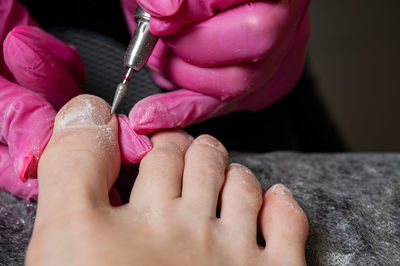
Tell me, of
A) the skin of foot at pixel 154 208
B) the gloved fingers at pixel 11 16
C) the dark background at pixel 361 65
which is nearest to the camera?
the skin of foot at pixel 154 208

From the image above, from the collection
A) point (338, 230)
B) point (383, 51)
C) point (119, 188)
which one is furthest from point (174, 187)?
point (383, 51)

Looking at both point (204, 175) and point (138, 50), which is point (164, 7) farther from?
point (204, 175)

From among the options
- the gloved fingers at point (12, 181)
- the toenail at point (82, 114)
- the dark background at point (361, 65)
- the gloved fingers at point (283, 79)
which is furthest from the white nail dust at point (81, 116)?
the dark background at point (361, 65)

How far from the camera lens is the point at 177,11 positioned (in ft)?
1.91

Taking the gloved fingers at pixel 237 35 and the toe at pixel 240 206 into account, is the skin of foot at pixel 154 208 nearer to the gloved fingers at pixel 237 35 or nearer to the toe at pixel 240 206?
the toe at pixel 240 206

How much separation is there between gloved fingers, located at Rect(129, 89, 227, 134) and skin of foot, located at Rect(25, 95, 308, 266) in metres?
0.02

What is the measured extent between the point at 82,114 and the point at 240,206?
214mm

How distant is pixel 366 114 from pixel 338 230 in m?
1.09

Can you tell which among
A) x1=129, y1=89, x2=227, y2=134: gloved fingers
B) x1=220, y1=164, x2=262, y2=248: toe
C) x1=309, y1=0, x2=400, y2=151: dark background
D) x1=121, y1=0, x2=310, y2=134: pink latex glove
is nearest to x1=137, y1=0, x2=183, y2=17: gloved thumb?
x1=121, y1=0, x2=310, y2=134: pink latex glove

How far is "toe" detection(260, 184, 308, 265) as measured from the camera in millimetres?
494

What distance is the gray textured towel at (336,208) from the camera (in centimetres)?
52

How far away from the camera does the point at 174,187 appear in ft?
1.69

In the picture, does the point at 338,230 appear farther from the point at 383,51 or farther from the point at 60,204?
the point at 383,51

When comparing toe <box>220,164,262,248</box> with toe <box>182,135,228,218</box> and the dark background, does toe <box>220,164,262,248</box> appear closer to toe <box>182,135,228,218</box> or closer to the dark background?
toe <box>182,135,228,218</box>
